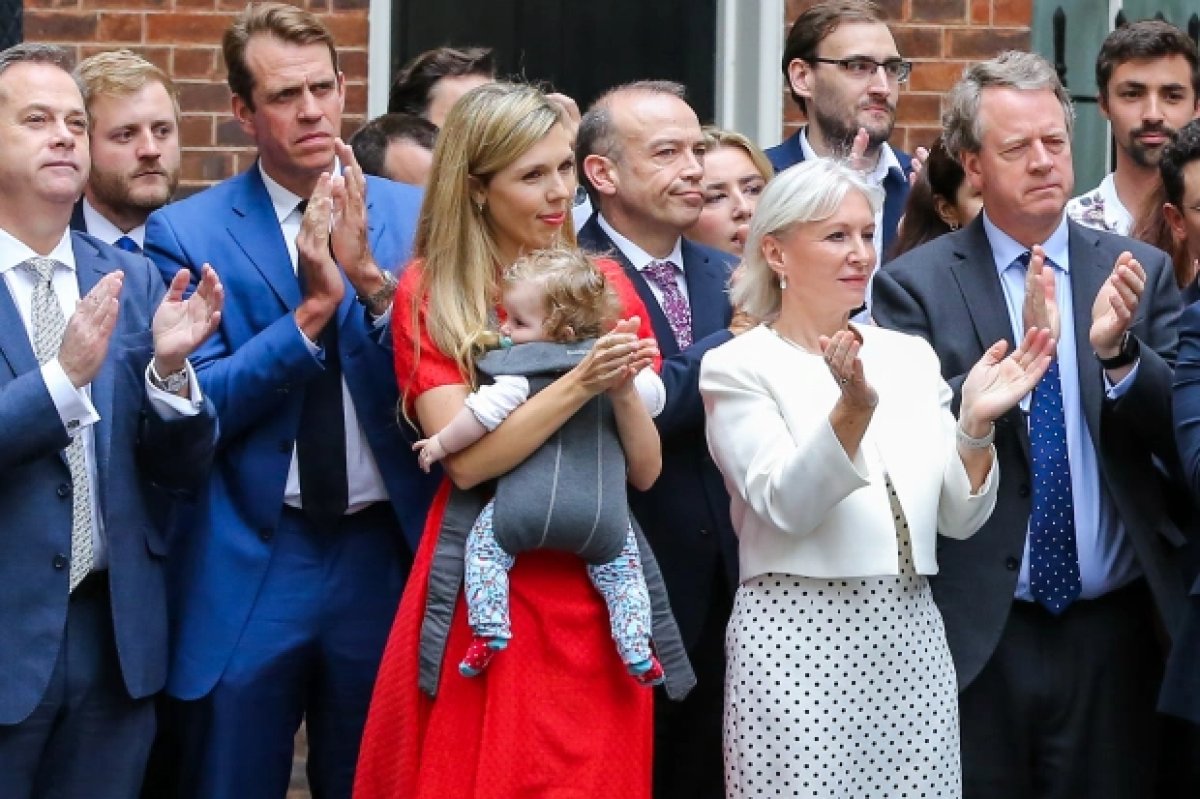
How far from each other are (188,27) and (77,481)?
113 inches

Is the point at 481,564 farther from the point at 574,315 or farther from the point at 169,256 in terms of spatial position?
the point at 169,256

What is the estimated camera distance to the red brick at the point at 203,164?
23.5 ft

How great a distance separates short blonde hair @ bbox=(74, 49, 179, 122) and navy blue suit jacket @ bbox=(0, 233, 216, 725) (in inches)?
36.4

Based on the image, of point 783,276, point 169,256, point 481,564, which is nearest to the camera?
point 481,564

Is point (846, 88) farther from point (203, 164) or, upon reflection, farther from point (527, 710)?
point (527, 710)

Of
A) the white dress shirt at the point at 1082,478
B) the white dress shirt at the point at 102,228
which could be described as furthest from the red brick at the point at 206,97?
the white dress shirt at the point at 1082,478

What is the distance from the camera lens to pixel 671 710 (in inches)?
208

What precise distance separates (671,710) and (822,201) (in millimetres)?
1290

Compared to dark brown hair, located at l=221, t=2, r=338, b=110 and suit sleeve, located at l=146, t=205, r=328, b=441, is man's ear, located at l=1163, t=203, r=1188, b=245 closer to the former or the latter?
suit sleeve, located at l=146, t=205, r=328, b=441

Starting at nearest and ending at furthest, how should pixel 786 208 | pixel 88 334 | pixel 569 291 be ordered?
pixel 88 334 < pixel 569 291 < pixel 786 208

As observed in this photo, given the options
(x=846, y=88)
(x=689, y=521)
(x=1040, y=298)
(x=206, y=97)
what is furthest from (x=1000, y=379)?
(x=206, y=97)

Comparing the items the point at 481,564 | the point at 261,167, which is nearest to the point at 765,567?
the point at 481,564

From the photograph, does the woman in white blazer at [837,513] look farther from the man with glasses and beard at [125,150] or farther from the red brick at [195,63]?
the red brick at [195,63]

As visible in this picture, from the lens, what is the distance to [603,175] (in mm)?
5453
